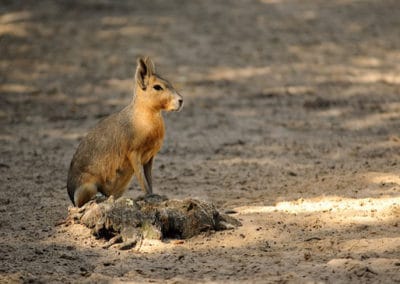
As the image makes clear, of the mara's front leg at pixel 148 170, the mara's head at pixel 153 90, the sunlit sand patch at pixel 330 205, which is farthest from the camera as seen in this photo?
the mara's front leg at pixel 148 170

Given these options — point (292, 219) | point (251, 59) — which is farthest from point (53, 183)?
point (251, 59)

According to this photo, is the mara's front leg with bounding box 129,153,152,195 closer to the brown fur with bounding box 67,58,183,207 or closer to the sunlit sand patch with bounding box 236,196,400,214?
the brown fur with bounding box 67,58,183,207

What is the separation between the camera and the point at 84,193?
20.4ft

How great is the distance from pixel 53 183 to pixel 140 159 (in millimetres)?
2056

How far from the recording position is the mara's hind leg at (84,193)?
6.20m

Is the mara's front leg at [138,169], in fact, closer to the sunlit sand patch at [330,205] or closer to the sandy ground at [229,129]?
the sandy ground at [229,129]

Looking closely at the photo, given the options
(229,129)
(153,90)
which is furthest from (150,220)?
(229,129)

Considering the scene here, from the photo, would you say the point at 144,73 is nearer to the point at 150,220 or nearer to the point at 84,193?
the point at 84,193

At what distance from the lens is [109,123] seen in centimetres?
639

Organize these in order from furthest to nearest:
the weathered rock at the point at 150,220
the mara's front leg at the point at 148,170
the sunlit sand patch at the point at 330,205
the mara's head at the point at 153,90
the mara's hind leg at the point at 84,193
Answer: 1. the mara's front leg at the point at 148,170
2. the mara's hind leg at the point at 84,193
3. the mara's head at the point at 153,90
4. the sunlit sand patch at the point at 330,205
5. the weathered rock at the point at 150,220

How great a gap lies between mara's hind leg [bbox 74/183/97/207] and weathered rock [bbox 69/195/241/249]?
0.43m

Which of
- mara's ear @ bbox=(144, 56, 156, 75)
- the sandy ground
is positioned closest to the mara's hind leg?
the sandy ground

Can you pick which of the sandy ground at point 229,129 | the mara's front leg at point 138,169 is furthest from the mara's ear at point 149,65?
the sandy ground at point 229,129

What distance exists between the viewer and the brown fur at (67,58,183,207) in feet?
20.1
